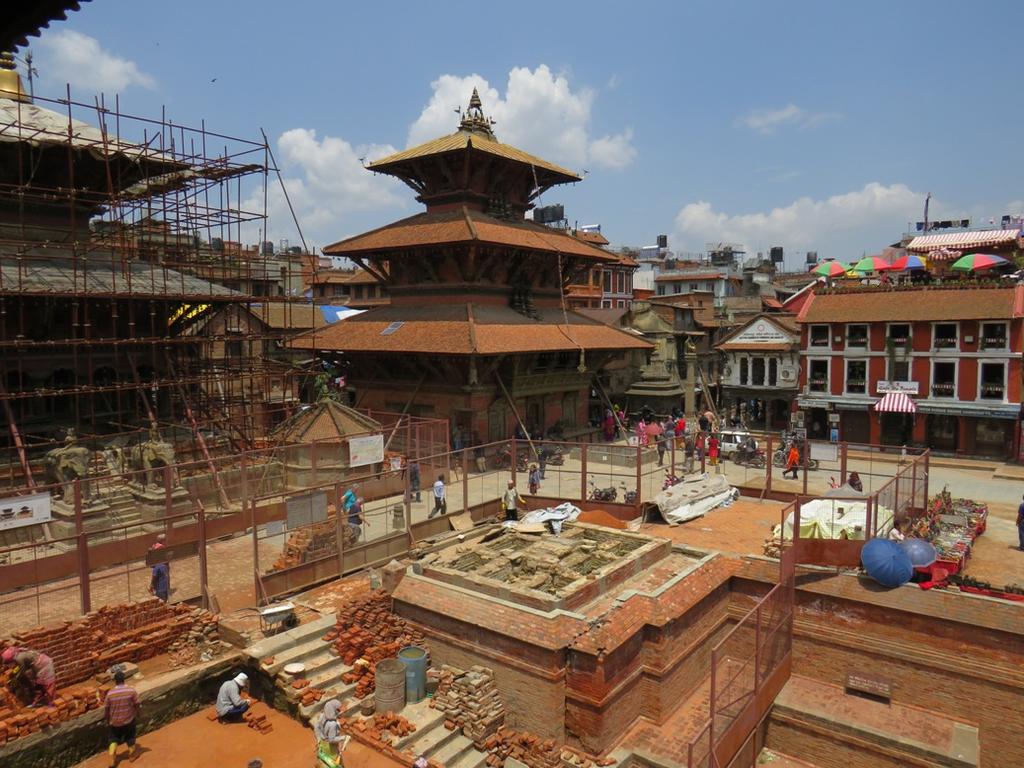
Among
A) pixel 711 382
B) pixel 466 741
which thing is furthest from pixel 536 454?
pixel 711 382

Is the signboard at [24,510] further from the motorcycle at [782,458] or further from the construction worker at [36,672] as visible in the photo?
the motorcycle at [782,458]

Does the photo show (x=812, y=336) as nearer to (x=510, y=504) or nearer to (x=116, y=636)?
(x=510, y=504)

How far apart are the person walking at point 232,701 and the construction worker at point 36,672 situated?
2.60m

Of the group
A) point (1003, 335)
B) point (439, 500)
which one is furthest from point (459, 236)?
point (1003, 335)

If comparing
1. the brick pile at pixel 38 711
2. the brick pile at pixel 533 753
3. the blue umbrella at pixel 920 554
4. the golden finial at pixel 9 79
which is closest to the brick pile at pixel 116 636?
the brick pile at pixel 38 711

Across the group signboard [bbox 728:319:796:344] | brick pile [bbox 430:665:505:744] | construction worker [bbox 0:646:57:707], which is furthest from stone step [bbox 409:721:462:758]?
signboard [bbox 728:319:796:344]

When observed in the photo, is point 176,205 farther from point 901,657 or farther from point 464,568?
point 901,657

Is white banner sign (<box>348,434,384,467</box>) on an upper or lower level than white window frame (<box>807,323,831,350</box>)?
lower

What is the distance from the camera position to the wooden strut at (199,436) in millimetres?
19828

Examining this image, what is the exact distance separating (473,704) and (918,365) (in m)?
31.3

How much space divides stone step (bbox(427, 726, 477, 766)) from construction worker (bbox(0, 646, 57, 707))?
20.6 feet

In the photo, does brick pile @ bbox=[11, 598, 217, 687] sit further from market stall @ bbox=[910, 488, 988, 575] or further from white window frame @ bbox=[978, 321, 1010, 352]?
white window frame @ bbox=[978, 321, 1010, 352]

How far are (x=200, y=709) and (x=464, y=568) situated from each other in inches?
227

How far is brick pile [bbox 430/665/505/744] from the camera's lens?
1273 cm
